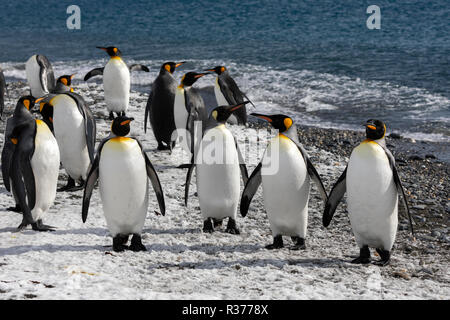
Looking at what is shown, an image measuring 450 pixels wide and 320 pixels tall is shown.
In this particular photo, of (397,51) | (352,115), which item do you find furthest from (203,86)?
(397,51)

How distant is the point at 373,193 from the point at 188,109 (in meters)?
3.89

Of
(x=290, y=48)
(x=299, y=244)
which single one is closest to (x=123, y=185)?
(x=299, y=244)

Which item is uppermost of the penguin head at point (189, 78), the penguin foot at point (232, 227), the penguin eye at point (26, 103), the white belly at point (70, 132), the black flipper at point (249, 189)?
the penguin head at point (189, 78)

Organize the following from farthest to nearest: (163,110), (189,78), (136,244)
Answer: (163,110), (189,78), (136,244)

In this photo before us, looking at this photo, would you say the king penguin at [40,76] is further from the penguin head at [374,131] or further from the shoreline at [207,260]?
the penguin head at [374,131]

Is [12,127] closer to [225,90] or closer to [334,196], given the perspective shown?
[334,196]

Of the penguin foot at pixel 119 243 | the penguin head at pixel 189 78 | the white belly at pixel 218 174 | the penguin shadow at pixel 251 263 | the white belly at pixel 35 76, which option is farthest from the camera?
the white belly at pixel 35 76

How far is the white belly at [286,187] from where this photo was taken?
214 inches

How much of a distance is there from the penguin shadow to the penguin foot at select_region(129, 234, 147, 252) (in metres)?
0.36

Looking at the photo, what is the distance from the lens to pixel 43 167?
5816 mm

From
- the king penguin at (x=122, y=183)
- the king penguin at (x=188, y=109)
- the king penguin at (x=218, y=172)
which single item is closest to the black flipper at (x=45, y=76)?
the king penguin at (x=188, y=109)

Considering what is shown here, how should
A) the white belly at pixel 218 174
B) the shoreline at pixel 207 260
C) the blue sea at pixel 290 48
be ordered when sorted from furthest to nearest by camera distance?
1. the blue sea at pixel 290 48
2. the white belly at pixel 218 174
3. the shoreline at pixel 207 260

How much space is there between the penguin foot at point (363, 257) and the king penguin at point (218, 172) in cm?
125
